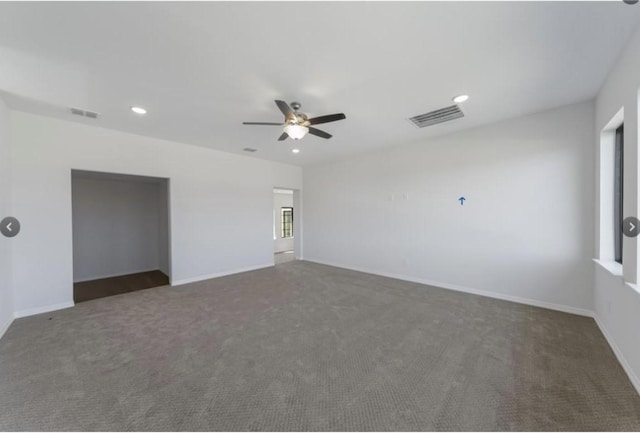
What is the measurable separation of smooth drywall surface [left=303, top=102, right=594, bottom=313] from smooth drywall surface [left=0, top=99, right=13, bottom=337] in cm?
546

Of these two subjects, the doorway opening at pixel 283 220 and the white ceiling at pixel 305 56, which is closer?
→ the white ceiling at pixel 305 56

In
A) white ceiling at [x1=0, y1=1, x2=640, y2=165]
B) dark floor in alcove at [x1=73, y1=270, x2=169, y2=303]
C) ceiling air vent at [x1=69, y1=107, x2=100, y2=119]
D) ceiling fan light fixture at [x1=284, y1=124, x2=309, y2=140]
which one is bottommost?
dark floor in alcove at [x1=73, y1=270, x2=169, y2=303]

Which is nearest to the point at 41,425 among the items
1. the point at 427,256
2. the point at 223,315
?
the point at 223,315

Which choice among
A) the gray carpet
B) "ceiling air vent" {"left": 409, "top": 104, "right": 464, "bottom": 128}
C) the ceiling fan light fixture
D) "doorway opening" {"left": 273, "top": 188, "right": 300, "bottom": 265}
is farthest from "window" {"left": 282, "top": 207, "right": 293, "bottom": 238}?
the ceiling fan light fixture

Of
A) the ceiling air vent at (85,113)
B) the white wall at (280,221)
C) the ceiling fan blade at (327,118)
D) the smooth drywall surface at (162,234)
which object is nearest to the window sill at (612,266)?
the ceiling fan blade at (327,118)

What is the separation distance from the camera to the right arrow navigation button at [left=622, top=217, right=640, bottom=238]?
195 centimetres

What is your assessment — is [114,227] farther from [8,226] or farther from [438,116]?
[438,116]

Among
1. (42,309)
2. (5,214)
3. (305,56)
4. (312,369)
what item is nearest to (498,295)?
(312,369)

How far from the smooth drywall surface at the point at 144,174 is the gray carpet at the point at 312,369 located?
2.36 feet

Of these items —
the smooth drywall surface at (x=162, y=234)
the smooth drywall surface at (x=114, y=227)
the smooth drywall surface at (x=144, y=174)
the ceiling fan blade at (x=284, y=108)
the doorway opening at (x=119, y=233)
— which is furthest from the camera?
the smooth drywall surface at (x=162, y=234)

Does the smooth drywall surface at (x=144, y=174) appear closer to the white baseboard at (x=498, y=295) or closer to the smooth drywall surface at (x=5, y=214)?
the smooth drywall surface at (x=5, y=214)

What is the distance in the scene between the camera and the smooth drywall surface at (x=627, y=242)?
1.95m

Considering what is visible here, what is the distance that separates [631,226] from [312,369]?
9.55ft

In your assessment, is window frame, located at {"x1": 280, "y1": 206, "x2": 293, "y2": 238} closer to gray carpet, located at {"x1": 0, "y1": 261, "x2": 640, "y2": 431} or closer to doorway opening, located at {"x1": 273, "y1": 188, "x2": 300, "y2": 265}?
doorway opening, located at {"x1": 273, "y1": 188, "x2": 300, "y2": 265}
